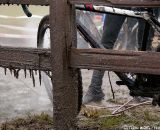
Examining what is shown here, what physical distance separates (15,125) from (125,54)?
1719mm

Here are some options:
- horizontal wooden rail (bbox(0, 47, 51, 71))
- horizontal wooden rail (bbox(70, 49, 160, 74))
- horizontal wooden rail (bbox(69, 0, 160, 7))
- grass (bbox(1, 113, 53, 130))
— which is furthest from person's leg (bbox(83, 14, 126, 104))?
horizontal wooden rail (bbox(69, 0, 160, 7))

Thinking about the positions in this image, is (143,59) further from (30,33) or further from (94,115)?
(30,33)

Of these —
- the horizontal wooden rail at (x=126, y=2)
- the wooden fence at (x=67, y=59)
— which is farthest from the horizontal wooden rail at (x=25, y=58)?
the horizontal wooden rail at (x=126, y=2)

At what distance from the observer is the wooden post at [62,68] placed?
11.4 ft

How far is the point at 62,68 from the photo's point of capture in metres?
3.54

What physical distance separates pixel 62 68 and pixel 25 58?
392 mm

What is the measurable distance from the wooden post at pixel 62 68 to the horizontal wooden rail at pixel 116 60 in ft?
0.26

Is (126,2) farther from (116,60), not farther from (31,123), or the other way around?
(31,123)

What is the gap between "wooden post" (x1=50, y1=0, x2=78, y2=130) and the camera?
3463mm

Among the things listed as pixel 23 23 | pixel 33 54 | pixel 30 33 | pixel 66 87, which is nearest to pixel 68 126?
pixel 66 87

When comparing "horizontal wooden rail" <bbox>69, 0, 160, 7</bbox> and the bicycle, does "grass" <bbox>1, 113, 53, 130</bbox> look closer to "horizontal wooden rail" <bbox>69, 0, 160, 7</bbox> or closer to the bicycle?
the bicycle

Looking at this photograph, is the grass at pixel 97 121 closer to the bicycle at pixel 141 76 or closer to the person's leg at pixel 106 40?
the bicycle at pixel 141 76

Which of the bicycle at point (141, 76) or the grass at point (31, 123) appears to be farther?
the grass at point (31, 123)

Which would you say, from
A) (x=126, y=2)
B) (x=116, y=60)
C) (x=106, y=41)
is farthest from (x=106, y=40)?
(x=126, y=2)
